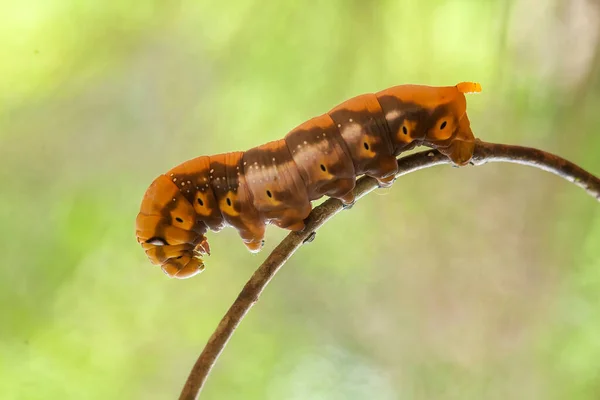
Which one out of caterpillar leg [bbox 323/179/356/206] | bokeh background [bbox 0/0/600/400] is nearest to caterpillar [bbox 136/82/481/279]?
caterpillar leg [bbox 323/179/356/206]

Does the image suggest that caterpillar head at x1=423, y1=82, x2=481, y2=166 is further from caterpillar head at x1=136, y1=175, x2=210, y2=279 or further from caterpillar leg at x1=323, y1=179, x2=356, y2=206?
caterpillar head at x1=136, y1=175, x2=210, y2=279

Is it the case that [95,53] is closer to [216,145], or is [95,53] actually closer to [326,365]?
[216,145]

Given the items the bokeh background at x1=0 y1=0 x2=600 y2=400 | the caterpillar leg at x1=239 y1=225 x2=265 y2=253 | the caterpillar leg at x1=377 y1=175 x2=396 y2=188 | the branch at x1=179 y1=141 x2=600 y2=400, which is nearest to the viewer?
the branch at x1=179 y1=141 x2=600 y2=400

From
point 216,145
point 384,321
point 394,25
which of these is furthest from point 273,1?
point 384,321

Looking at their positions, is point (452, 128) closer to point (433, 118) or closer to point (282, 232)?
point (433, 118)

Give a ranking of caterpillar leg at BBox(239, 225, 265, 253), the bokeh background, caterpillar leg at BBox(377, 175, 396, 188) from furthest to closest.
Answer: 1. the bokeh background
2. caterpillar leg at BBox(239, 225, 265, 253)
3. caterpillar leg at BBox(377, 175, 396, 188)
